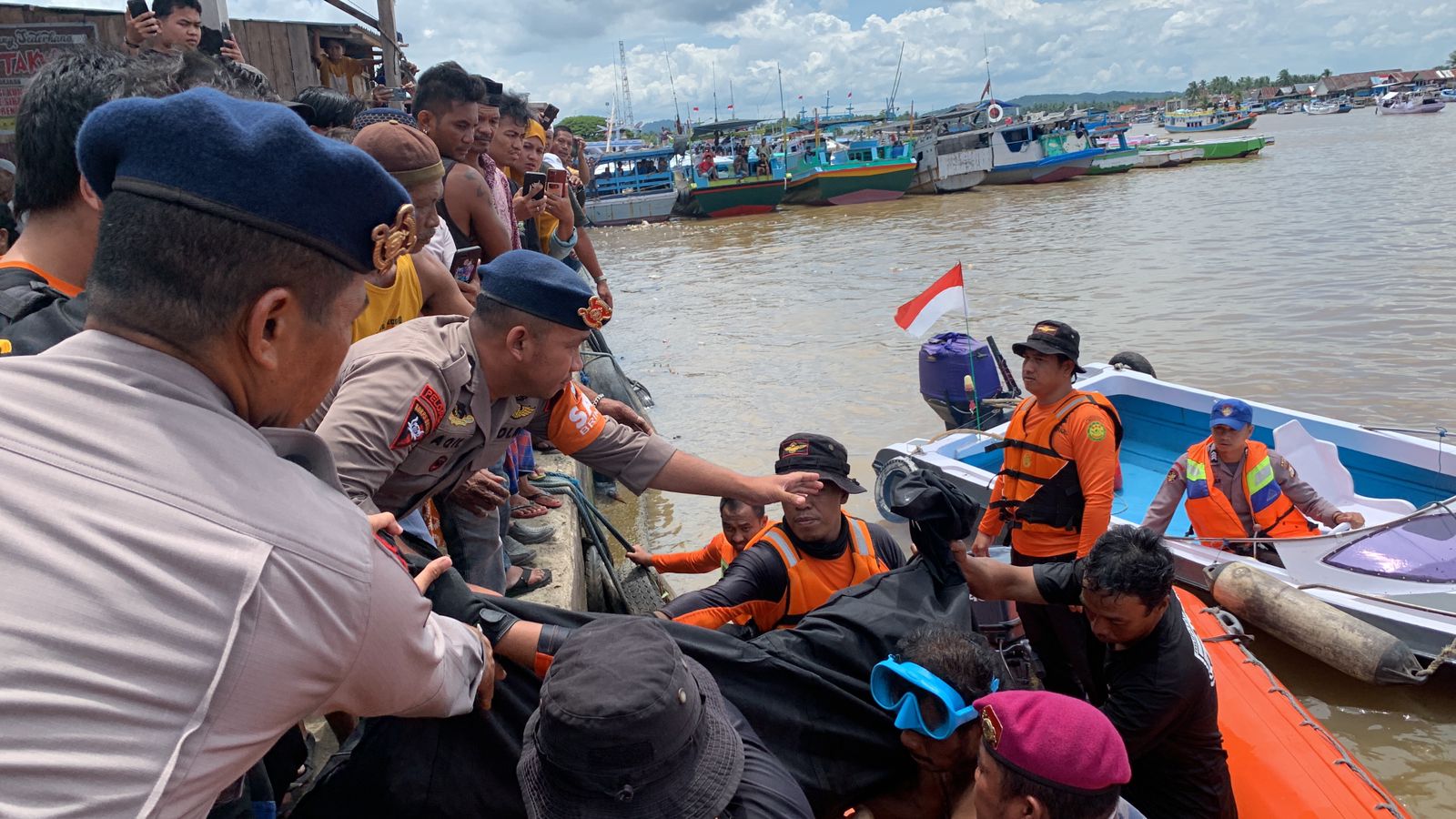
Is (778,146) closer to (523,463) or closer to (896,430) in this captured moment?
(896,430)

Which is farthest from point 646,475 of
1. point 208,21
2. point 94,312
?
point 208,21

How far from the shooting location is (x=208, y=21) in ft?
18.1

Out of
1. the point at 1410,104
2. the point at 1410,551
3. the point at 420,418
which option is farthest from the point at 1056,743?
the point at 1410,104

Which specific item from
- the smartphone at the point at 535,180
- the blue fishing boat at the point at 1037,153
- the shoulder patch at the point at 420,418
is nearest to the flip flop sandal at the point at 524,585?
the shoulder patch at the point at 420,418

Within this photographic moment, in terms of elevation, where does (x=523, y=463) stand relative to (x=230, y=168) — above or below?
below

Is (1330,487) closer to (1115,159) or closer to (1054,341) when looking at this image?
(1054,341)

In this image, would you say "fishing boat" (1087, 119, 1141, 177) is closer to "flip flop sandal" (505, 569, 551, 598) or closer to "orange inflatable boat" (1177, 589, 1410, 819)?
"orange inflatable boat" (1177, 589, 1410, 819)

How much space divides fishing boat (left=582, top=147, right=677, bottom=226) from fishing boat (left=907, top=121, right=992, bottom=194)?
390 inches

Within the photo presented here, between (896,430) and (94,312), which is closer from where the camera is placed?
(94,312)

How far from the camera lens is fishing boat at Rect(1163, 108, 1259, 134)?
72062mm

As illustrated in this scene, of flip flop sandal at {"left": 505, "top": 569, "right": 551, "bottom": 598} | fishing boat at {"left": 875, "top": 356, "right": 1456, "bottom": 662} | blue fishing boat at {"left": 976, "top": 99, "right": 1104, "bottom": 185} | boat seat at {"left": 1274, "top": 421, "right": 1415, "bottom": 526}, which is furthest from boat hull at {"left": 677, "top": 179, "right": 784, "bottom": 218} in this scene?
flip flop sandal at {"left": 505, "top": 569, "right": 551, "bottom": 598}

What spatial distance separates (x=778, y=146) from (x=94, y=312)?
153 ft

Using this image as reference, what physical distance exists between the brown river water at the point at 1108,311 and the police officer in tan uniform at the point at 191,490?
18.0ft

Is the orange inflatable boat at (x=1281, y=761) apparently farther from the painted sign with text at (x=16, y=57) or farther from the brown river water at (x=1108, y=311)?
the painted sign with text at (x=16, y=57)
